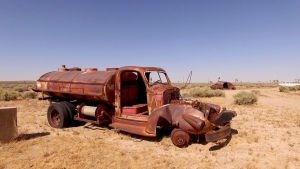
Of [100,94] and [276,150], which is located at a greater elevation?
[100,94]

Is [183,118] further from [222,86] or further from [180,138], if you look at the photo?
[222,86]

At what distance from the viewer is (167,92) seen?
22.3ft

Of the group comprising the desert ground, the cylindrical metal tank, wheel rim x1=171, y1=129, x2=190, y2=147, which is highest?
the cylindrical metal tank

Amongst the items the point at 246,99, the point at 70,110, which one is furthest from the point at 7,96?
the point at 246,99

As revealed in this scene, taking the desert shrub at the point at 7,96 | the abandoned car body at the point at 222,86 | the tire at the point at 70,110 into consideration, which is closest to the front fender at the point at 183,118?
the tire at the point at 70,110

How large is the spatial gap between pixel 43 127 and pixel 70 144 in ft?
9.82

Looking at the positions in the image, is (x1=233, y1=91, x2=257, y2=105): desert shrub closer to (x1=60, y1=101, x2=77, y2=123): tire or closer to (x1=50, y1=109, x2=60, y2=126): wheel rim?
(x1=60, y1=101, x2=77, y2=123): tire

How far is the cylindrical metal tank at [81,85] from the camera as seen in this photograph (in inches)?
293

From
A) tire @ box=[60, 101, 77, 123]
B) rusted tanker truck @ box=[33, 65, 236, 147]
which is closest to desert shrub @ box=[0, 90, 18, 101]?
rusted tanker truck @ box=[33, 65, 236, 147]

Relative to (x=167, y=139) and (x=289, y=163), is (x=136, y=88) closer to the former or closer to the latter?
(x=167, y=139)

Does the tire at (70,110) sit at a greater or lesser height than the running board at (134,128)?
greater

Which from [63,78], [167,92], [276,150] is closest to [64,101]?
[63,78]

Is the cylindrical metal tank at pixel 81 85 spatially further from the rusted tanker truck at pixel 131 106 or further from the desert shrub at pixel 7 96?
the desert shrub at pixel 7 96

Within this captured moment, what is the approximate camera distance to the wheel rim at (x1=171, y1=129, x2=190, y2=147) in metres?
5.86
